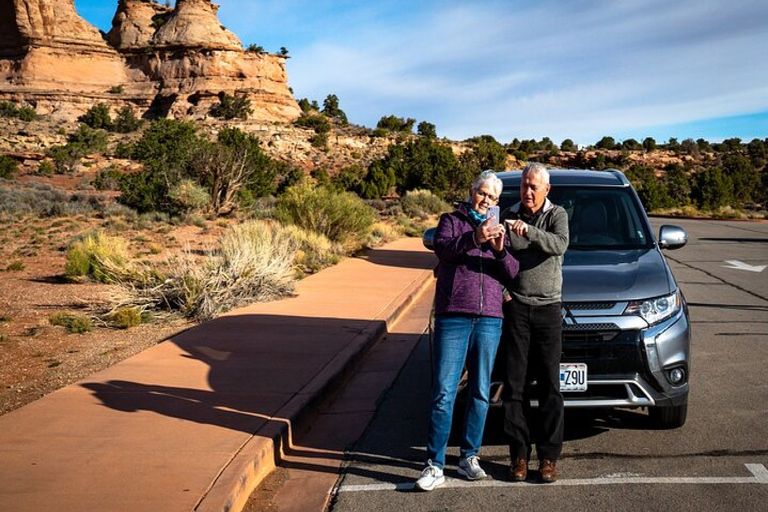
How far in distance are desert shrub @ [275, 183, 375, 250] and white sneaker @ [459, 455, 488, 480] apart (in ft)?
51.2

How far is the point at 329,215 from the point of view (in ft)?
68.6

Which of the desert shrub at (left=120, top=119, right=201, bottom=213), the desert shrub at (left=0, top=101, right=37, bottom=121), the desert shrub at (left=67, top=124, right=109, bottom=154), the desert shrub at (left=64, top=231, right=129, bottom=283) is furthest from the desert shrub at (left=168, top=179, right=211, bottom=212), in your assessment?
the desert shrub at (left=0, top=101, right=37, bottom=121)

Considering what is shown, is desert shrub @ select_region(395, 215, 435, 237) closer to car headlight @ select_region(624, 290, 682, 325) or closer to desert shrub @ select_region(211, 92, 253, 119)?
car headlight @ select_region(624, 290, 682, 325)

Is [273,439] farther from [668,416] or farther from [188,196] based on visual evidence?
[188,196]

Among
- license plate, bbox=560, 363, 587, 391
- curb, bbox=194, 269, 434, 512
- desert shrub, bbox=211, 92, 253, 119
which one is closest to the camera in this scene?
curb, bbox=194, 269, 434, 512

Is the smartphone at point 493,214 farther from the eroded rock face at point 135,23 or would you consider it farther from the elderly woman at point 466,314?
the eroded rock face at point 135,23

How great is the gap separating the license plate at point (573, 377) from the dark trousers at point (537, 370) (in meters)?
0.35

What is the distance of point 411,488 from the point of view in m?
4.89

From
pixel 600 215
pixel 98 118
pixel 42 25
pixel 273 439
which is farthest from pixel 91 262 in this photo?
pixel 42 25

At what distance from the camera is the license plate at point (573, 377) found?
5.23 meters

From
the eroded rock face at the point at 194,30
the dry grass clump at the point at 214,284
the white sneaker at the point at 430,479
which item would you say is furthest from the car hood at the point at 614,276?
the eroded rock face at the point at 194,30

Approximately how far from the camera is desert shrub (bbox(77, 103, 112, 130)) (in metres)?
77.4

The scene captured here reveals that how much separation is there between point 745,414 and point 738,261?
14.3m

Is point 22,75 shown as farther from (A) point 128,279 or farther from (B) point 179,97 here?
(A) point 128,279
